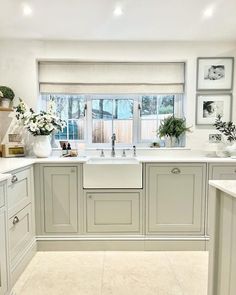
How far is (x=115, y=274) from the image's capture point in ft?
7.48

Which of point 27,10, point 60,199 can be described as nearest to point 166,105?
point 60,199

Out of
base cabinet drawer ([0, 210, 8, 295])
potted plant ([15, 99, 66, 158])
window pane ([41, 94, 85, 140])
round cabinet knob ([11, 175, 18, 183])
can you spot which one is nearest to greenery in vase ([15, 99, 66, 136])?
potted plant ([15, 99, 66, 158])

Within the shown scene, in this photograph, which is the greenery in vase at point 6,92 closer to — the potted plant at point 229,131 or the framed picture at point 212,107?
the framed picture at point 212,107

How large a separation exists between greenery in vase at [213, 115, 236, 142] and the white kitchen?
0.01m

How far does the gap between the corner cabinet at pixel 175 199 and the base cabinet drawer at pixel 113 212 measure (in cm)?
14

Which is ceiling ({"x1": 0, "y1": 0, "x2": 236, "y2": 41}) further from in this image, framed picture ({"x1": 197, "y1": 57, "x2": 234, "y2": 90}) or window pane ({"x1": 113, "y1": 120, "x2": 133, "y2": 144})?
window pane ({"x1": 113, "y1": 120, "x2": 133, "y2": 144})

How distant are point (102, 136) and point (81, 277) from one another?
67.1 inches

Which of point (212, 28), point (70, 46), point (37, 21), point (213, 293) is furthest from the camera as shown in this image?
point (70, 46)

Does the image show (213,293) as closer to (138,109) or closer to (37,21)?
(138,109)

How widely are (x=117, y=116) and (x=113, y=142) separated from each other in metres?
0.41

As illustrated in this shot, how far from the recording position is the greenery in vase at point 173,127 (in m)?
3.10

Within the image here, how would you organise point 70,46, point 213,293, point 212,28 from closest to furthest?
point 213,293 < point 212,28 < point 70,46

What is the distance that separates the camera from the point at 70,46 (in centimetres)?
301

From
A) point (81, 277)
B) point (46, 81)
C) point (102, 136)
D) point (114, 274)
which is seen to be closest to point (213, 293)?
point (114, 274)
